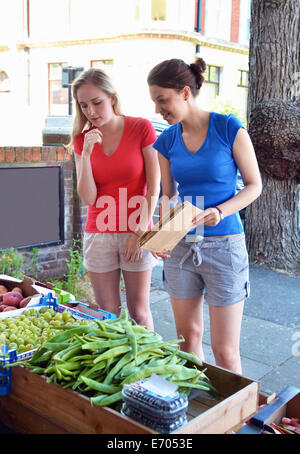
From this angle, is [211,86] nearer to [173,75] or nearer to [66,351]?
[173,75]

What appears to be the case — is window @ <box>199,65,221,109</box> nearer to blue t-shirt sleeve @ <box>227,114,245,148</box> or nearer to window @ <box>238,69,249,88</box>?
window @ <box>238,69,249,88</box>

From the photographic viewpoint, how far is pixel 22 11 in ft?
95.8

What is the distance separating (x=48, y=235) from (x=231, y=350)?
3.65m

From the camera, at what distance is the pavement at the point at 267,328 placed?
4156 millimetres

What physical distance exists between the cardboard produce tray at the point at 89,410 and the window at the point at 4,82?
96.6ft

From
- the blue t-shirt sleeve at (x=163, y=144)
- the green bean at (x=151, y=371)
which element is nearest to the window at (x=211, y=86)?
the blue t-shirt sleeve at (x=163, y=144)

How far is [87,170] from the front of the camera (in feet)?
10.3

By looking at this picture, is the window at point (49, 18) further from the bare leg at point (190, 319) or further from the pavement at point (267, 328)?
the bare leg at point (190, 319)

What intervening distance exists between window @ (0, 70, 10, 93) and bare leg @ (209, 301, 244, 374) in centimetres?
2902

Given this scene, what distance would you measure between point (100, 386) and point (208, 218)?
100cm

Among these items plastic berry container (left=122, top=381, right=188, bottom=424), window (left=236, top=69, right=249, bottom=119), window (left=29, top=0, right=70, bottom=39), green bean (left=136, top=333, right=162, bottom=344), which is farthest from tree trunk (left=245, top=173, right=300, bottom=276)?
window (left=29, top=0, right=70, bottom=39)

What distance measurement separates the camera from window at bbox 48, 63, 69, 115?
92.1ft

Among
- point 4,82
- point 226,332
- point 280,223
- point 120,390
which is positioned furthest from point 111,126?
point 4,82

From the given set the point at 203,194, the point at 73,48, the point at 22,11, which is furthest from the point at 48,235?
the point at 22,11
